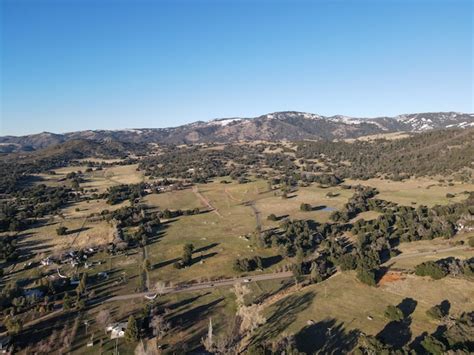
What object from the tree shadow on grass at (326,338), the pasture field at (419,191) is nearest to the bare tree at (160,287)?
the tree shadow on grass at (326,338)

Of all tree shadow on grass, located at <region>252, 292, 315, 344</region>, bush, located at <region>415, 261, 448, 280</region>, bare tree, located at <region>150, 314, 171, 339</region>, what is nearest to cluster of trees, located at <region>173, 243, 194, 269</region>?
bare tree, located at <region>150, 314, 171, 339</region>

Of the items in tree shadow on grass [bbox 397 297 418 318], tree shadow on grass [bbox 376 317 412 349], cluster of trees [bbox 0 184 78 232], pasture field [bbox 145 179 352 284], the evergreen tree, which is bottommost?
pasture field [bbox 145 179 352 284]

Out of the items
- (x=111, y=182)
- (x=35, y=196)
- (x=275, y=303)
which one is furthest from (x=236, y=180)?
(x=275, y=303)

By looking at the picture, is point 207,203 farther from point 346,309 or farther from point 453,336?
point 453,336

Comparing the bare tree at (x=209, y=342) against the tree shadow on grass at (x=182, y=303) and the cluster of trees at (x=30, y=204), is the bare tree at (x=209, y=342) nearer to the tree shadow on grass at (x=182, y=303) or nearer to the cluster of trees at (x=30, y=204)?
the tree shadow on grass at (x=182, y=303)

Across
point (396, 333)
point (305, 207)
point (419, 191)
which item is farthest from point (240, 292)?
point (419, 191)

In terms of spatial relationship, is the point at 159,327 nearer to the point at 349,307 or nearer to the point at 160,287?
the point at 160,287

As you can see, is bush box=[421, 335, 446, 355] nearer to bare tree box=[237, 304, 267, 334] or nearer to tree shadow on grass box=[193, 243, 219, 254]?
bare tree box=[237, 304, 267, 334]
